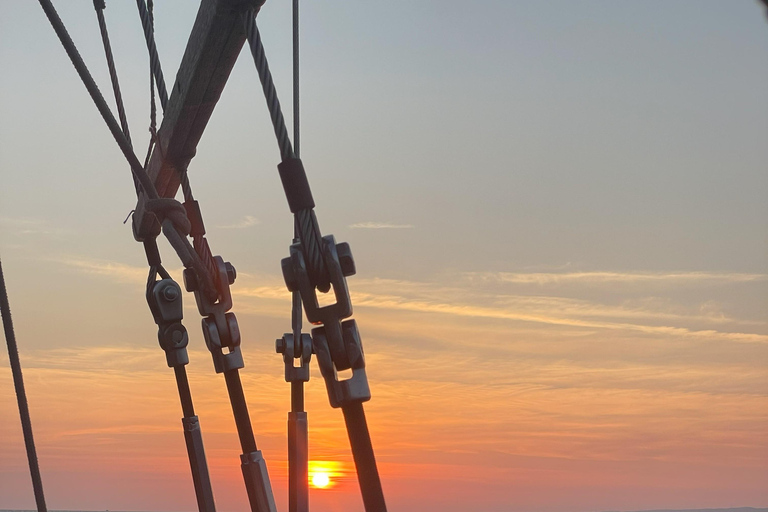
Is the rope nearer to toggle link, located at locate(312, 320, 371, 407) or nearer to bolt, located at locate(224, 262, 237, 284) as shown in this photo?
bolt, located at locate(224, 262, 237, 284)

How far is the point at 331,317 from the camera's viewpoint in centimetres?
296

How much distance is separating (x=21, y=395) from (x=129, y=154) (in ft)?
6.64

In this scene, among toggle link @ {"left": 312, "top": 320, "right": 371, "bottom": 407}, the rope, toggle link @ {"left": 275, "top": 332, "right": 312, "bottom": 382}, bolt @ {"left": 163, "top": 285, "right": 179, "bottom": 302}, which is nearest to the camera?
toggle link @ {"left": 312, "top": 320, "right": 371, "bottom": 407}

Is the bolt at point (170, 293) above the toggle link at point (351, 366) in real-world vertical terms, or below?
above

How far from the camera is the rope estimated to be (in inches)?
195

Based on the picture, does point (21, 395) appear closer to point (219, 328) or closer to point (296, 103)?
point (219, 328)

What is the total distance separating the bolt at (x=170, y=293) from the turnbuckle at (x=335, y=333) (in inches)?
91.4

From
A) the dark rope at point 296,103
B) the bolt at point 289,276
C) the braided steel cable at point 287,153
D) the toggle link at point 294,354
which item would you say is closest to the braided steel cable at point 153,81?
the dark rope at point 296,103

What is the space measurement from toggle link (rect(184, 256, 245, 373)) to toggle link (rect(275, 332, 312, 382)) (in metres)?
1.42

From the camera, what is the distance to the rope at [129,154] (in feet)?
16.3

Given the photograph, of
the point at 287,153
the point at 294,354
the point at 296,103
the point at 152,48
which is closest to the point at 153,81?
the point at 152,48

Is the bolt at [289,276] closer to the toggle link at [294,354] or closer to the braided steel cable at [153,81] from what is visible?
the braided steel cable at [153,81]

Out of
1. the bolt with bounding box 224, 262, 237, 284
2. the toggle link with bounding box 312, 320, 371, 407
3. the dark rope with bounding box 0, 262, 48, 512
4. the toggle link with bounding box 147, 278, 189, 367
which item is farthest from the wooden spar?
the toggle link with bounding box 312, 320, 371, 407

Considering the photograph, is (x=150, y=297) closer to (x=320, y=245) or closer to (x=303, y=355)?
(x=303, y=355)
